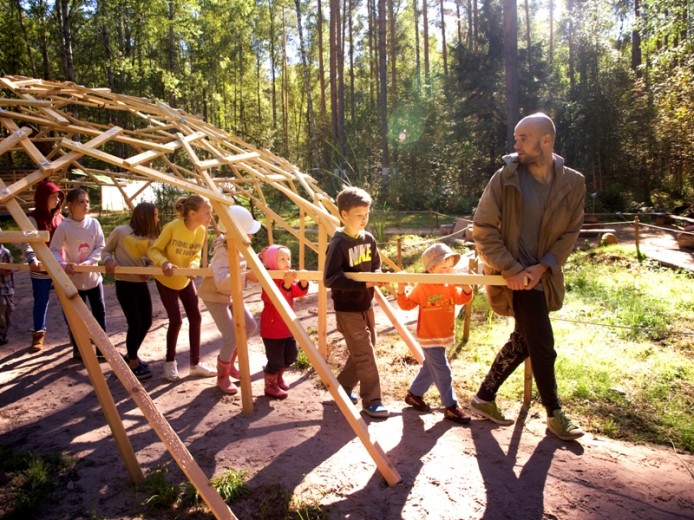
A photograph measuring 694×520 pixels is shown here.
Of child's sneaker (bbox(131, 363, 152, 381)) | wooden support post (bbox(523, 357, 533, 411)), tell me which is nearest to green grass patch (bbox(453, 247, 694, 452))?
wooden support post (bbox(523, 357, 533, 411))

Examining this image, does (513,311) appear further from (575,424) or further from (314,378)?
(314,378)

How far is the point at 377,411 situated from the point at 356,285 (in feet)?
3.27

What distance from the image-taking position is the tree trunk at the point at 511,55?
14.3m

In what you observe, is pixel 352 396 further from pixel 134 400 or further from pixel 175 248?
pixel 175 248

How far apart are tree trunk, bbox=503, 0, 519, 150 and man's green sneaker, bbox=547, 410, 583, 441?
13.5 meters

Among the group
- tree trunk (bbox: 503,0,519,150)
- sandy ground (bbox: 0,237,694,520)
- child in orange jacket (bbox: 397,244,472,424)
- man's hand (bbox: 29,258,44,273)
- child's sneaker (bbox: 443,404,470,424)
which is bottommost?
sandy ground (bbox: 0,237,694,520)

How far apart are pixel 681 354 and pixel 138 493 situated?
4834 millimetres

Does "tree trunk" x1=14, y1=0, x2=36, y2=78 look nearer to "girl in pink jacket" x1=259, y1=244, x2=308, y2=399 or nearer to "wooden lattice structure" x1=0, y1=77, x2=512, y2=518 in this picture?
"wooden lattice structure" x1=0, y1=77, x2=512, y2=518

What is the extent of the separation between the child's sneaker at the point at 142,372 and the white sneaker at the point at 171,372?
192mm

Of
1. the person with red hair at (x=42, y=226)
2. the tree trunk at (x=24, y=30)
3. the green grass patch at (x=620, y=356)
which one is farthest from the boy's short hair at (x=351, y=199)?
the tree trunk at (x=24, y=30)

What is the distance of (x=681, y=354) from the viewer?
4906mm

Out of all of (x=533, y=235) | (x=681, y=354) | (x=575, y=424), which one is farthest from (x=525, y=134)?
(x=681, y=354)

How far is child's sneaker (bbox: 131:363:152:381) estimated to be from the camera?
15.9 feet

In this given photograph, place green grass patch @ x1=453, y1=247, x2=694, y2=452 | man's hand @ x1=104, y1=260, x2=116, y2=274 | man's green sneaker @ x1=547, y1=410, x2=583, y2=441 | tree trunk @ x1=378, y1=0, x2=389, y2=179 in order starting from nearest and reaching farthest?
man's green sneaker @ x1=547, y1=410, x2=583, y2=441 < green grass patch @ x1=453, y1=247, x2=694, y2=452 < man's hand @ x1=104, y1=260, x2=116, y2=274 < tree trunk @ x1=378, y1=0, x2=389, y2=179
